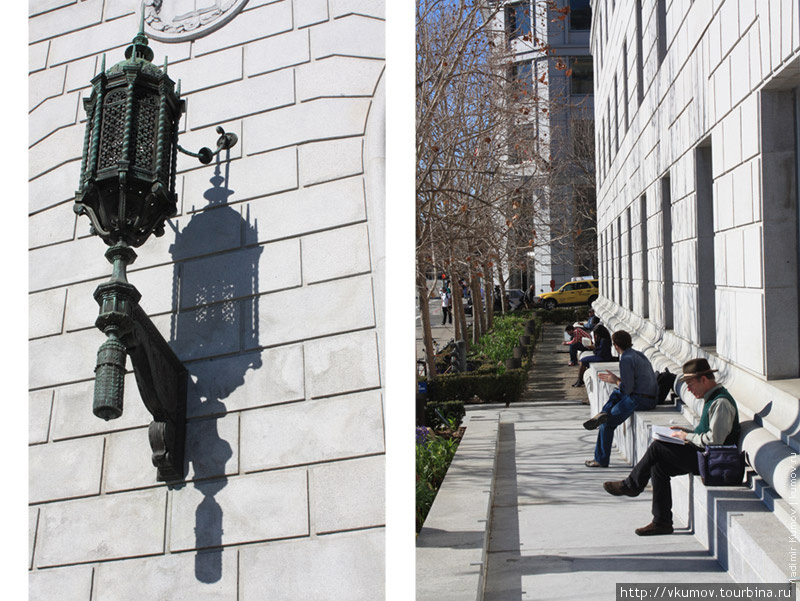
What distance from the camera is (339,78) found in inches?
164

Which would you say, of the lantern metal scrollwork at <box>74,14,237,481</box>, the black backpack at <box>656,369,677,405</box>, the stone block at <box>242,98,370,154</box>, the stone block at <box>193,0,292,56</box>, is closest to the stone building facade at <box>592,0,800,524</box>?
the black backpack at <box>656,369,677,405</box>

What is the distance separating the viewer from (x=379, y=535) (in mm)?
3736

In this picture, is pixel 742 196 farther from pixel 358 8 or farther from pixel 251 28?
pixel 251 28

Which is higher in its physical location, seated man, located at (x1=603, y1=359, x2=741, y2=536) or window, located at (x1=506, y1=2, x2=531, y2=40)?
window, located at (x1=506, y1=2, x2=531, y2=40)

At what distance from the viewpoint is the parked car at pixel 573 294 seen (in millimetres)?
35969

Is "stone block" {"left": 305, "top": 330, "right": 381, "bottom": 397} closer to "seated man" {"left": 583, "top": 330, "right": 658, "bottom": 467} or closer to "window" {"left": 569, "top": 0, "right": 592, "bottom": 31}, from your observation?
"seated man" {"left": 583, "top": 330, "right": 658, "bottom": 467}

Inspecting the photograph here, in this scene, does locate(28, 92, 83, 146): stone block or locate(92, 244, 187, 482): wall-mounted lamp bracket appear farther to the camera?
locate(28, 92, 83, 146): stone block

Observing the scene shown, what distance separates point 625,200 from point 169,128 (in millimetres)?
12051

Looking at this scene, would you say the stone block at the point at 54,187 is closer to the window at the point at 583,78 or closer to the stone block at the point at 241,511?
the stone block at the point at 241,511

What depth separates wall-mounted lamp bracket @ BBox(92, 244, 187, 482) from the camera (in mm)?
3527

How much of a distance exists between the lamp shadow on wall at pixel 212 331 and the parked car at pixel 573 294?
107 ft

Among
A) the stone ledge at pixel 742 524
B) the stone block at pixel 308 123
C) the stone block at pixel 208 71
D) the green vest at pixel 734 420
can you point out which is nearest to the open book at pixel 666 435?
the green vest at pixel 734 420

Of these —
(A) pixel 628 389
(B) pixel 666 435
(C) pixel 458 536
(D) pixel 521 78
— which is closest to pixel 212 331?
(C) pixel 458 536

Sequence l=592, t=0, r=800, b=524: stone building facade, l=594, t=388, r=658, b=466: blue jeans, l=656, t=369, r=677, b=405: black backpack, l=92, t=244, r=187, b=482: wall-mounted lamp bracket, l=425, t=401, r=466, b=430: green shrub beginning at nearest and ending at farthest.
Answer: l=92, t=244, r=187, b=482: wall-mounted lamp bracket → l=592, t=0, r=800, b=524: stone building facade → l=594, t=388, r=658, b=466: blue jeans → l=656, t=369, r=677, b=405: black backpack → l=425, t=401, r=466, b=430: green shrub
